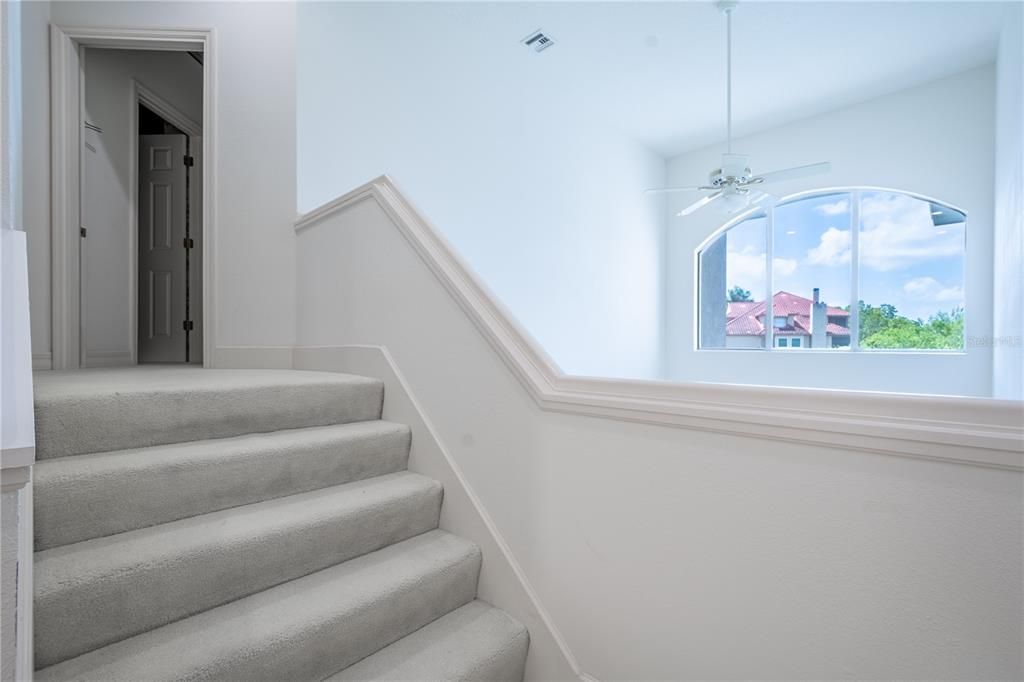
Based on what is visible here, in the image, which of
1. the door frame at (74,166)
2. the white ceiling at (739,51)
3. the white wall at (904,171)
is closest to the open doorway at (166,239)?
the door frame at (74,166)

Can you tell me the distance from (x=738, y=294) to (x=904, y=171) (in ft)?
6.34

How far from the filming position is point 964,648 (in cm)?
79

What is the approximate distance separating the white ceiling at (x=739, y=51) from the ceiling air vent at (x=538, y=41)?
0.06 metres

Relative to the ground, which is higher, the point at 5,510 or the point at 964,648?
the point at 5,510

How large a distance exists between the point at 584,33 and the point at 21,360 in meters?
4.03

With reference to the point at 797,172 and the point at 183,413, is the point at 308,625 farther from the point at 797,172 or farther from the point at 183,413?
the point at 797,172

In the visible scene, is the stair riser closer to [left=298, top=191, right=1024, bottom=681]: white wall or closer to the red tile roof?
[left=298, top=191, right=1024, bottom=681]: white wall

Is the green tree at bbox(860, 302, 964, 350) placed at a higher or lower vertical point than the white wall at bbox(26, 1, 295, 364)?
lower

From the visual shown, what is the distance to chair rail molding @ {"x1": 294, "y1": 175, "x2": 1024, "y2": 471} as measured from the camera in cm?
77

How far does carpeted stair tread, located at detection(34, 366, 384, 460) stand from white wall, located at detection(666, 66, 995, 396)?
4.91m

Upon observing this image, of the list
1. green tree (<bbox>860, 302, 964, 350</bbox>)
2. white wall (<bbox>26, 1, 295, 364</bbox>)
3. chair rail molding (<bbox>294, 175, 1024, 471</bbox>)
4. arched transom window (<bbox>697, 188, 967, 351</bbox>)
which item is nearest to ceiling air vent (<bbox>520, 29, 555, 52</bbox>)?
white wall (<bbox>26, 1, 295, 364</bbox>)

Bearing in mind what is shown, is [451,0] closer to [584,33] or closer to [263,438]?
[584,33]

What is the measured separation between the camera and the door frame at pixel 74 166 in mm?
2877

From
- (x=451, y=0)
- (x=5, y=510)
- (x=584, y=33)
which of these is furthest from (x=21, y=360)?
(x=584, y=33)
